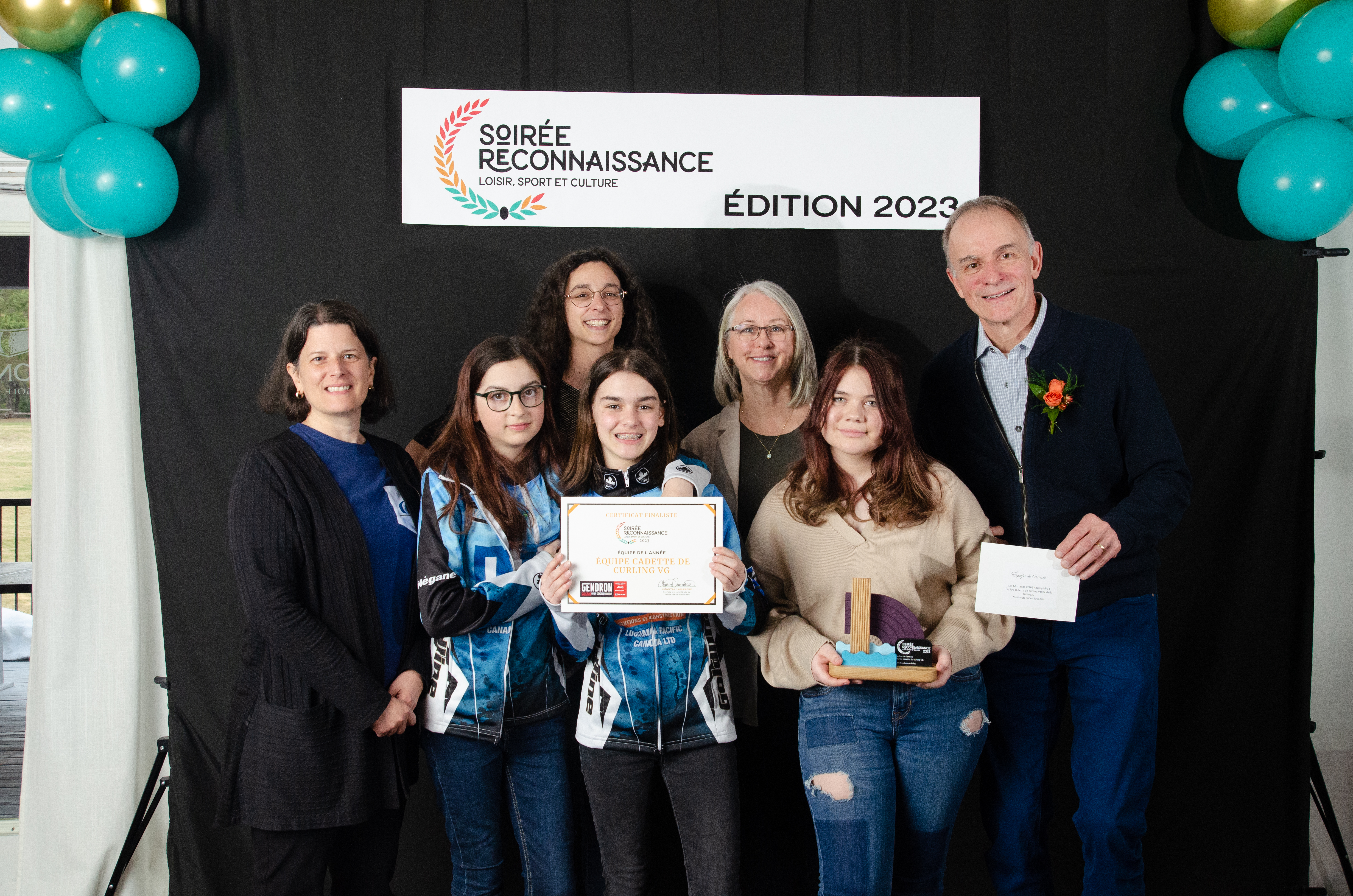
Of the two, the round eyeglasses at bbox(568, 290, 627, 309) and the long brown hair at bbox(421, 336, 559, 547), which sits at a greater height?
the round eyeglasses at bbox(568, 290, 627, 309)

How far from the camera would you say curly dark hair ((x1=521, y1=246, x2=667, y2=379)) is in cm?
270

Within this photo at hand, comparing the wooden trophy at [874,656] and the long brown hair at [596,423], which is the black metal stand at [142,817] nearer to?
the long brown hair at [596,423]

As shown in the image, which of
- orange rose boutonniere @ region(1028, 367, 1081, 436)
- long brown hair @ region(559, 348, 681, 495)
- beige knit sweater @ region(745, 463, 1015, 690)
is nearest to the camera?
beige knit sweater @ region(745, 463, 1015, 690)

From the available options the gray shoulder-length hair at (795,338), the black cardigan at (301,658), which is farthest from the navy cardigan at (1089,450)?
the black cardigan at (301,658)

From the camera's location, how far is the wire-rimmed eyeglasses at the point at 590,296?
263cm

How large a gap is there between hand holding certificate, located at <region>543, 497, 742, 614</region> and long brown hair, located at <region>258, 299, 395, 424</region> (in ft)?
2.53

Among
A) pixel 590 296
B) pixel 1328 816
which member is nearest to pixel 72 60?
pixel 590 296

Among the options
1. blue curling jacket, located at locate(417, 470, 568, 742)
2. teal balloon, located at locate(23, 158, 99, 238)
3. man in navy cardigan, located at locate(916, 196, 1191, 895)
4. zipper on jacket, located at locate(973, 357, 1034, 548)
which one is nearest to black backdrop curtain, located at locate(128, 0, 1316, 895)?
teal balloon, located at locate(23, 158, 99, 238)

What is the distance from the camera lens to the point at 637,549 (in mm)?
1972

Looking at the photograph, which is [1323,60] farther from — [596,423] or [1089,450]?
[596,423]

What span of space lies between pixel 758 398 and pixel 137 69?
2.15m

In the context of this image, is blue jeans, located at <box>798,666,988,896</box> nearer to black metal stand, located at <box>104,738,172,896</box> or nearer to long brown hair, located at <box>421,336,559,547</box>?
Result: long brown hair, located at <box>421,336,559,547</box>

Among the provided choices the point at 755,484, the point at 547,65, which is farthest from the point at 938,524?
the point at 547,65

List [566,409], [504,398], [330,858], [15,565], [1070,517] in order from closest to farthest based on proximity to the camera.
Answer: [504,398] < [330,858] < [1070,517] < [566,409] < [15,565]
